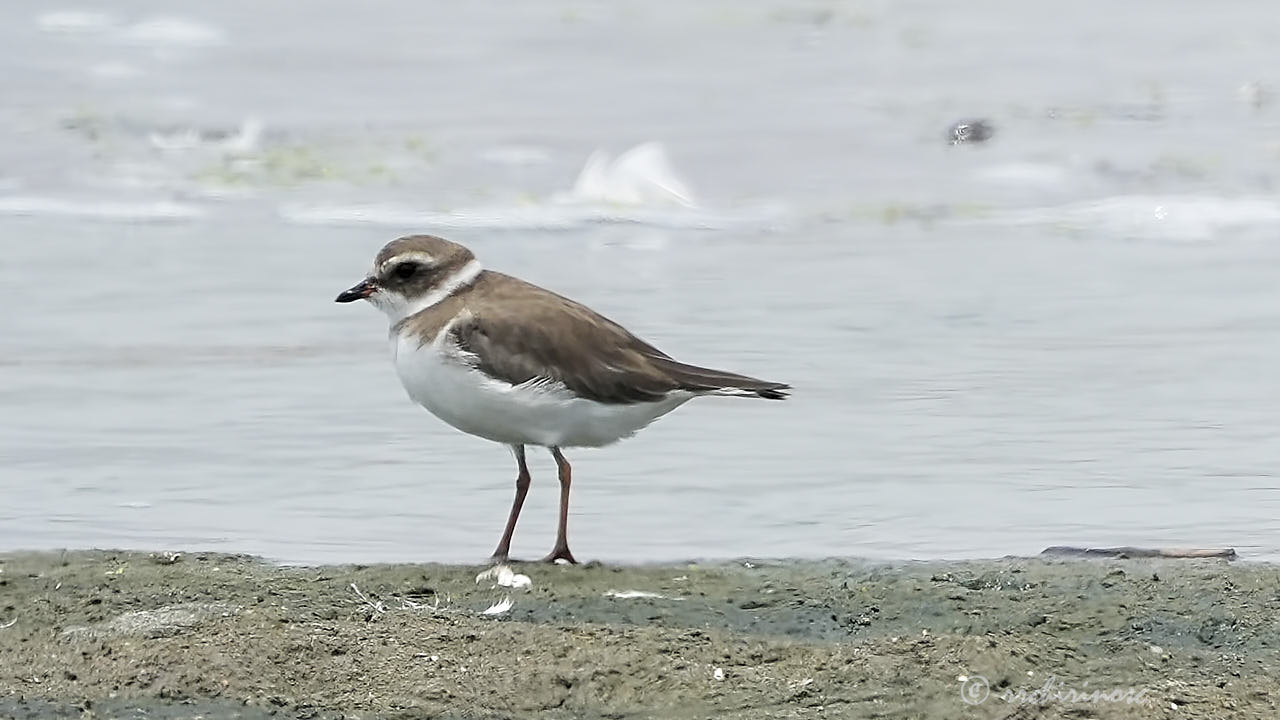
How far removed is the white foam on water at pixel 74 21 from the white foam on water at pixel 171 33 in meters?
0.20

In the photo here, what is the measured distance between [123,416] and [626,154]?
18.3 feet

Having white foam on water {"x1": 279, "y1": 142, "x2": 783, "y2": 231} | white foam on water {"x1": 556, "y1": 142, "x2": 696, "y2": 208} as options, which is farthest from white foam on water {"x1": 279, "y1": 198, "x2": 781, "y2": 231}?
white foam on water {"x1": 556, "y1": 142, "x2": 696, "y2": 208}

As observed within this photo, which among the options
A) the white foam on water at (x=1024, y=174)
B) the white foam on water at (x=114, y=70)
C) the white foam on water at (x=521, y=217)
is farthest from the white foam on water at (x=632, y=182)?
the white foam on water at (x=114, y=70)

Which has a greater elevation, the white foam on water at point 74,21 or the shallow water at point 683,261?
the white foam on water at point 74,21

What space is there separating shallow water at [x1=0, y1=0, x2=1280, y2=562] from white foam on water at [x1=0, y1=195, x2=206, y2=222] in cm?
4

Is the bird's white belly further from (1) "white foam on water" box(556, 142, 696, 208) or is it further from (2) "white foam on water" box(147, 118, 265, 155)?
(2) "white foam on water" box(147, 118, 265, 155)

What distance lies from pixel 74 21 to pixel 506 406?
1314 centimetres

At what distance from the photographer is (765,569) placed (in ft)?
18.2

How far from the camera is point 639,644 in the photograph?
14.9ft

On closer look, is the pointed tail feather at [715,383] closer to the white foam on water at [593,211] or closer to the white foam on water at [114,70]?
the white foam on water at [593,211]

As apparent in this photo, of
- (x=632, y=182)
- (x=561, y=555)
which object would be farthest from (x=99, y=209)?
(x=561, y=555)

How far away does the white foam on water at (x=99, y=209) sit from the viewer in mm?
11555

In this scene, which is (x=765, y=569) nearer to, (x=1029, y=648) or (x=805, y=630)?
(x=805, y=630)

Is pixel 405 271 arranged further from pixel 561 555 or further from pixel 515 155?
pixel 515 155
